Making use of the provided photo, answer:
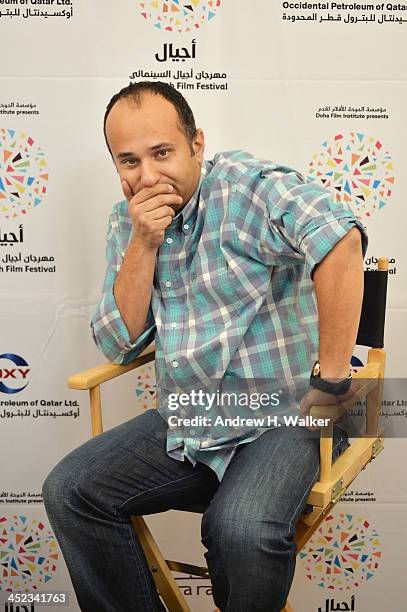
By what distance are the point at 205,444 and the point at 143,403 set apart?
27.2 inches

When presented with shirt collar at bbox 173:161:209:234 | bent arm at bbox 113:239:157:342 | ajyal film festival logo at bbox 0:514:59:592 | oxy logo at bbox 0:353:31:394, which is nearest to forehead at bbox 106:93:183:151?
shirt collar at bbox 173:161:209:234

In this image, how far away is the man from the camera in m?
1.47

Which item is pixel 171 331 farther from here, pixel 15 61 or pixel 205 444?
pixel 15 61

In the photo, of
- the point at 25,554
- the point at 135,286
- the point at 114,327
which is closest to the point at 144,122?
the point at 135,286

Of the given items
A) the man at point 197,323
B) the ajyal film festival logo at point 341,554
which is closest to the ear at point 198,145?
the man at point 197,323

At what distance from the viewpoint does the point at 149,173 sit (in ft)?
5.41

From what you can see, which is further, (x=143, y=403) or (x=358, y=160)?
(x=143, y=403)

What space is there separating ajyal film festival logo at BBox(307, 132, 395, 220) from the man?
19.9 inches

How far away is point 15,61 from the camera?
6.87 ft

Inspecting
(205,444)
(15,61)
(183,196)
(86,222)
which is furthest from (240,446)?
(15,61)

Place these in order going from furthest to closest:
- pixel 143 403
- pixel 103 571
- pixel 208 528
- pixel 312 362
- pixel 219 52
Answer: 1. pixel 143 403
2. pixel 219 52
3. pixel 312 362
4. pixel 103 571
5. pixel 208 528

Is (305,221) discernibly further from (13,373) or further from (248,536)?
(13,373)

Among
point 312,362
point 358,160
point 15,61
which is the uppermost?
point 15,61

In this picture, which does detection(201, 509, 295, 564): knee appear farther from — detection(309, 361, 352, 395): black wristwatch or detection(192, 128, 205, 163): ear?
detection(192, 128, 205, 163): ear
